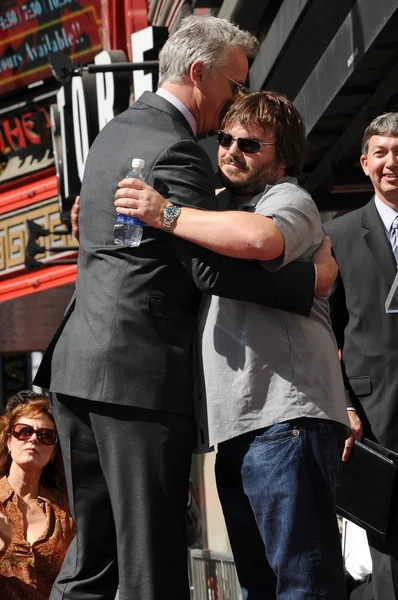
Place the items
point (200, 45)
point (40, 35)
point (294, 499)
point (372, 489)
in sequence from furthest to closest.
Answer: point (40, 35) < point (372, 489) < point (200, 45) < point (294, 499)

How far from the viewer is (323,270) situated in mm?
3840

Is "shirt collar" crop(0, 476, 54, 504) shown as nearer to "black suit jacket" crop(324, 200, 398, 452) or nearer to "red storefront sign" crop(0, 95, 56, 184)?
"black suit jacket" crop(324, 200, 398, 452)

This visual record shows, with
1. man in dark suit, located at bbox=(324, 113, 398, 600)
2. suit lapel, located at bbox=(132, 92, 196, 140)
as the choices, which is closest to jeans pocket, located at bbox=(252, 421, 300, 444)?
suit lapel, located at bbox=(132, 92, 196, 140)

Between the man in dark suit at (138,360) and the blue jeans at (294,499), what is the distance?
22cm

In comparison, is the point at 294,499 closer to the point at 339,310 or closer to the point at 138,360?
the point at 138,360

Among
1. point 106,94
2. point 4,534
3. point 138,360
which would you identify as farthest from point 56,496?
point 106,94

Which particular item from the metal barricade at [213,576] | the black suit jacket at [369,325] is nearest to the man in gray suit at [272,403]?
the black suit jacket at [369,325]

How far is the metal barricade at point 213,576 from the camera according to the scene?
8141 millimetres

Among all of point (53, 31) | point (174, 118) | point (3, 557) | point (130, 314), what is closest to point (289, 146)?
point (174, 118)

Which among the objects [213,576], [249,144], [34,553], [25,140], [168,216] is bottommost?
[25,140]

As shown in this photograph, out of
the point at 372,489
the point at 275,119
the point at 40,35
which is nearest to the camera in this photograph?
the point at 275,119

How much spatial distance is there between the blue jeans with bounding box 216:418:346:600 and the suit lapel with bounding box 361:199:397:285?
175 cm

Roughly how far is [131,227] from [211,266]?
28cm

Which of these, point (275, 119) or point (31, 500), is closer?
point (275, 119)
